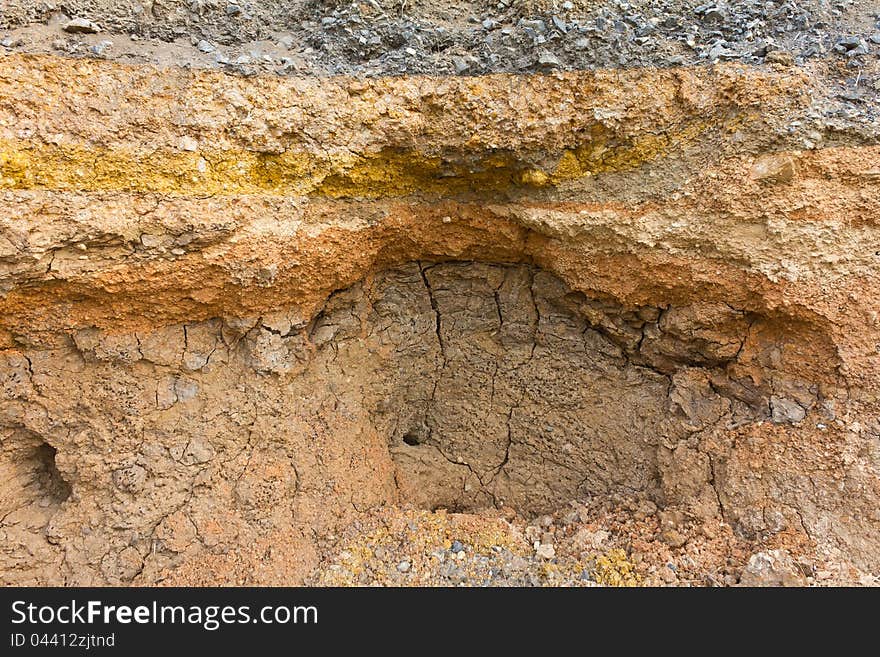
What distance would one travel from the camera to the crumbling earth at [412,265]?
6.72ft

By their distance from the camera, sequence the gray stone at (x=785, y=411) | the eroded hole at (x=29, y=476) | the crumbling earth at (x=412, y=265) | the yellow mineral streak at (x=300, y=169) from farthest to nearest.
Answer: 1. the eroded hole at (x=29, y=476)
2. the gray stone at (x=785, y=411)
3. the crumbling earth at (x=412, y=265)
4. the yellow mineral streak at (x=300, y=169)

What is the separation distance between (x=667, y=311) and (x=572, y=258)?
1.70 feet

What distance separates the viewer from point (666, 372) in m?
2.70

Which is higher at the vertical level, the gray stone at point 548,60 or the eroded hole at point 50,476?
the gray stone at point 548,60

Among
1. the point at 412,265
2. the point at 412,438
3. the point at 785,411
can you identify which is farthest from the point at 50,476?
the point at 785,411

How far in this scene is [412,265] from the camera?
9.07 feet

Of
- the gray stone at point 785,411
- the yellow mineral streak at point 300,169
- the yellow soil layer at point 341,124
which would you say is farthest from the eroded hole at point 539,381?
the yellow soil layer at point 341,124

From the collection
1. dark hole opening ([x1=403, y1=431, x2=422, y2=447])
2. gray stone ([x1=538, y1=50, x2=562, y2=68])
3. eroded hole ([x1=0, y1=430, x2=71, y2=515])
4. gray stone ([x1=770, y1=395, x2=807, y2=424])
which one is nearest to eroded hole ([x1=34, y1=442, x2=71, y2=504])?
eroded hole ([x1=0, y1=430, x2=71, y2=515])

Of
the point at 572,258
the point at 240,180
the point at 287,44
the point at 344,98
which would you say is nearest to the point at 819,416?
the point at 572,258

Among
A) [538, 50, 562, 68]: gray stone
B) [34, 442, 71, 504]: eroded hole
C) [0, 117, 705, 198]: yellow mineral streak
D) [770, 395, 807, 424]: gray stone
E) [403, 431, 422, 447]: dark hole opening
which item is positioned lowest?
[403, 431, 422, 447]: dark hole opening

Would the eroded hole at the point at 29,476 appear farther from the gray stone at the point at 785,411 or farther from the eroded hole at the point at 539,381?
the gray stone at the point at 785,411

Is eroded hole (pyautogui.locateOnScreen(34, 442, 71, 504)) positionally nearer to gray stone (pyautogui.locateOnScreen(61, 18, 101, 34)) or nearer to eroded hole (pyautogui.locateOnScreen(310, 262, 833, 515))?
eroded hole (pyautogui.locateOnScreen(310, 262, 833, 515))

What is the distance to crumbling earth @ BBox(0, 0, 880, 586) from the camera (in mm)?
2049

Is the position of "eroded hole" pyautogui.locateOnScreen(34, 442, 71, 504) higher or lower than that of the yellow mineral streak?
lower
